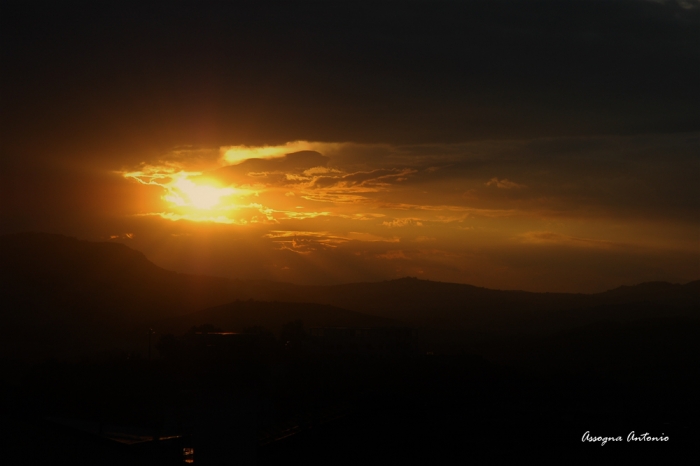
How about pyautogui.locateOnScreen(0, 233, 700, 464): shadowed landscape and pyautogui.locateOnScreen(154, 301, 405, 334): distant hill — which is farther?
pyautogui.locateOnScreen(154, 301, 405, 334): distant hill

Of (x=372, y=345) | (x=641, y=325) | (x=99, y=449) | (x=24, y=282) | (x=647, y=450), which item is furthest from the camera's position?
(x=24, y=282)

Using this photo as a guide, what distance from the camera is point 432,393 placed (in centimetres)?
6562

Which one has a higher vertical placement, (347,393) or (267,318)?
(347,393)

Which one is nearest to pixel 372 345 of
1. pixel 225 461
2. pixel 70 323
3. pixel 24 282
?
pixel 225 461

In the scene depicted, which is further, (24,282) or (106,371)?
(24,282)

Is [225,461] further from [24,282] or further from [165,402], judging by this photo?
[24,282]

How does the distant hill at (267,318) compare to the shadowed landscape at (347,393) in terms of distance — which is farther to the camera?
the distant hill at (267,318)

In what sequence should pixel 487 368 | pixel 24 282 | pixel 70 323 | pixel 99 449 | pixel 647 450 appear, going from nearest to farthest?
pixel 99 449 < pixel 647 450 < pixel 487 368 < pixel 70 323 < pixel 24 282

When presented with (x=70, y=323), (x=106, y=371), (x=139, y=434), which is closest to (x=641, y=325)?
(x=106, y=371)

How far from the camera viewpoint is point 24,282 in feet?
640

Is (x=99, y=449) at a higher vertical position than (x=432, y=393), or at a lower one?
higher

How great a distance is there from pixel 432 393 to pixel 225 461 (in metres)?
35.0

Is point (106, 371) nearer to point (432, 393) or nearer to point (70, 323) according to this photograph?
point (432, 393)

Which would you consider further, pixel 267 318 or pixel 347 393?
pixel 267 318
